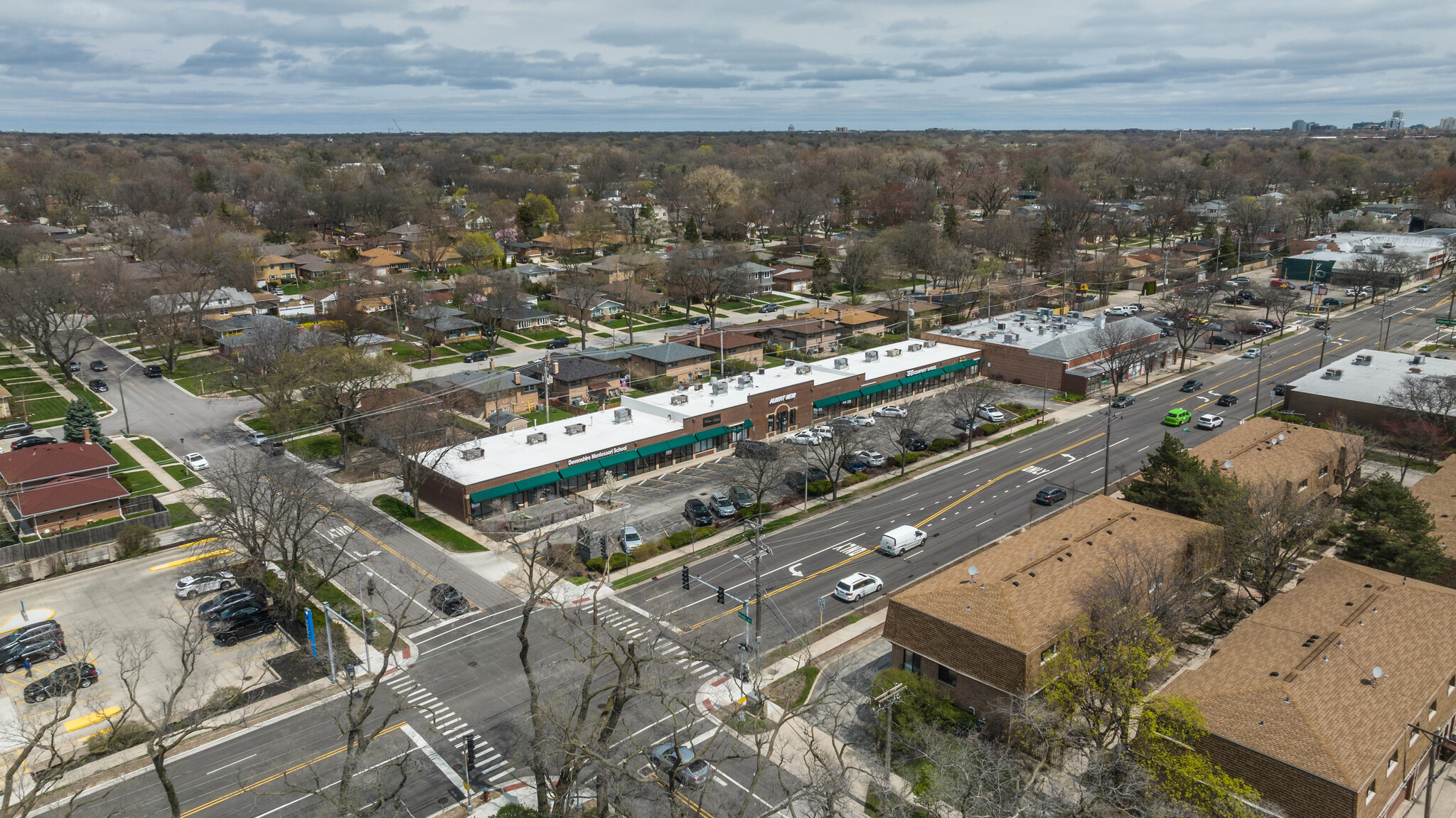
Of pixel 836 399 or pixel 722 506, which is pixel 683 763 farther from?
pixel 836 399

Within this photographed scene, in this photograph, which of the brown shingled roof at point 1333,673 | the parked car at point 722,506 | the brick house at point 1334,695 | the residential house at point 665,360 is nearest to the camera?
the brick house at point 1334,695

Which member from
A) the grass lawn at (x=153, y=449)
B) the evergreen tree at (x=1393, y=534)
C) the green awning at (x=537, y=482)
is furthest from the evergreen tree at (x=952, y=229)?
the grass lawn at (x=153, y=449)

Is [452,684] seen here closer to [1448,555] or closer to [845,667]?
[845,667]

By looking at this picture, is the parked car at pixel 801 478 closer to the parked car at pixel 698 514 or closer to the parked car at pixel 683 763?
the parked car at pixel 698 514

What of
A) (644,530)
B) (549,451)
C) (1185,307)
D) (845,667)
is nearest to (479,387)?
(549,451)

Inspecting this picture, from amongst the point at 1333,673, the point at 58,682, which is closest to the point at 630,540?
the point at 58,682
